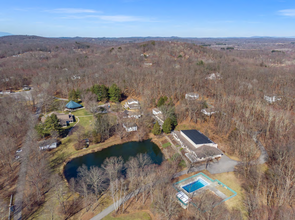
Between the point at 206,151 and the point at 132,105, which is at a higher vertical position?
the point at 132,105

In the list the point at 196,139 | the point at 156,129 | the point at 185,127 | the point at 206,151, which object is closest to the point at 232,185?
the point at 206,151

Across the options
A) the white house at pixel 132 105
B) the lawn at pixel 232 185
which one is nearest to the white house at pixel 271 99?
the lawn at pixel 232 185

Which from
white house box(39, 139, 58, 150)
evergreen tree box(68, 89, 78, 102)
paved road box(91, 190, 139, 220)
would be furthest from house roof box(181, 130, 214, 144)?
evergreen tree box(68, 89, 78, 102)

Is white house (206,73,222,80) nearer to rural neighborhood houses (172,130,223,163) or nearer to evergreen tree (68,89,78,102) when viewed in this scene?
rural neighborhood houses (172,130,223,163)

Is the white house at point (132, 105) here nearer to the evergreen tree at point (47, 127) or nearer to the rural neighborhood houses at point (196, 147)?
the rural neighborhood houses at point (196, 147)

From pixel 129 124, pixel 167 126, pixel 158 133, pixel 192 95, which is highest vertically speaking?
pixel 192 95

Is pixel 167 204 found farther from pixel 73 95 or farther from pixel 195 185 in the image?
pixel 73 95

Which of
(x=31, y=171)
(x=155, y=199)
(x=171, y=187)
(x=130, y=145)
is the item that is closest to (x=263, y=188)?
(x=171, y=187)
